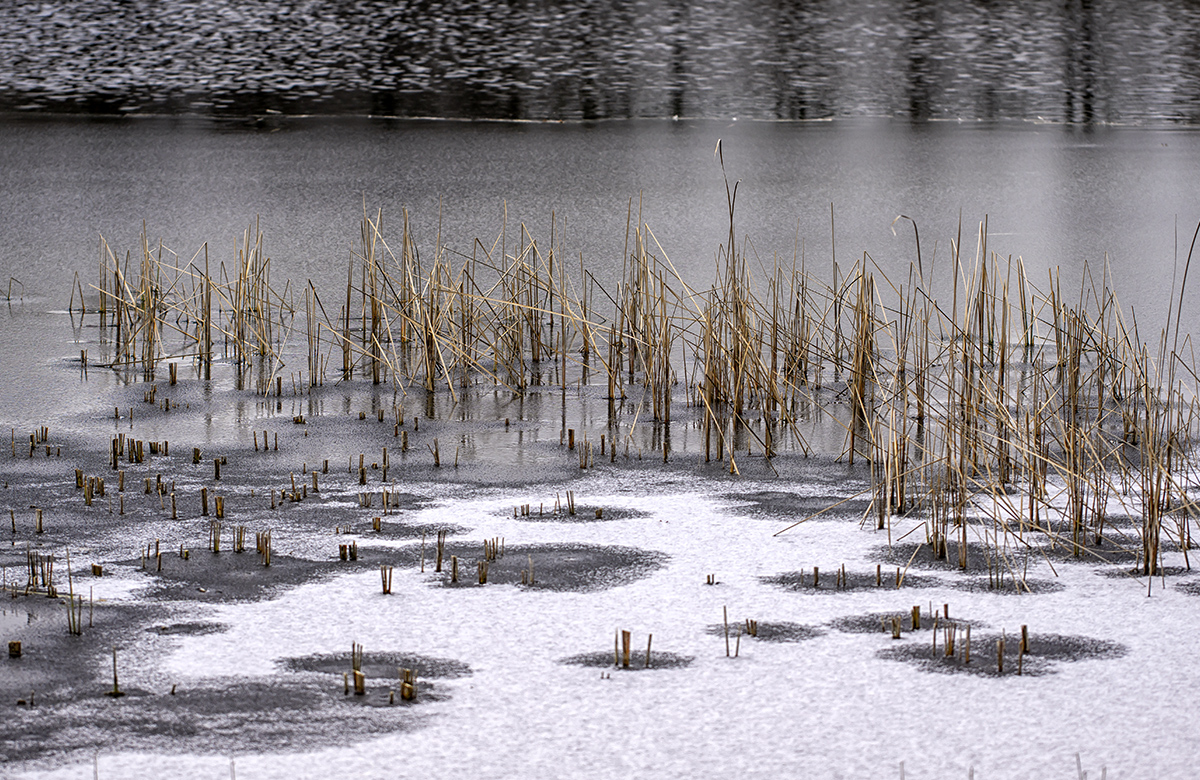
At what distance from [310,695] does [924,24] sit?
18661 mm

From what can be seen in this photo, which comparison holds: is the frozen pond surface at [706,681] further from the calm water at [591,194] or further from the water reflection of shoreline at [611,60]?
the water reflection of shoreline at [611,60]

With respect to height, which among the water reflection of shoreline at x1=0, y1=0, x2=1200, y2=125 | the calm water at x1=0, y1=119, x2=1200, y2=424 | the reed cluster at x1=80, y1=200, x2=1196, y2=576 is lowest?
the reed cluster at x1=80, y1=200, x2=1196, y2=576

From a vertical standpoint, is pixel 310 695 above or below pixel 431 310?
below

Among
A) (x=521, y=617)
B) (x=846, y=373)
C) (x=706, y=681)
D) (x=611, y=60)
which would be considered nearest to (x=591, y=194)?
(x=846, y=373)

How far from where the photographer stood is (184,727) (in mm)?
2910

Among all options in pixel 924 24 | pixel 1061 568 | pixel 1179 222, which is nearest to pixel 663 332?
pixel 1061 568

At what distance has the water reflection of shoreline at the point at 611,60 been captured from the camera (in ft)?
49.7

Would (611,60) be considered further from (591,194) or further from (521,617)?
(521,617)

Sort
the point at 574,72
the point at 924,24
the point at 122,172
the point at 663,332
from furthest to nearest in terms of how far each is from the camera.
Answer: the point at 924,24
the point at 574,72
the point at 122,172
the point at 663,332

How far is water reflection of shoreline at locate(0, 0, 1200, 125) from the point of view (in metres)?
15.1

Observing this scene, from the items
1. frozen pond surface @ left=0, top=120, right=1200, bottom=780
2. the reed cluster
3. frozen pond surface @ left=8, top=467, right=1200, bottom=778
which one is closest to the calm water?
the reed cluster

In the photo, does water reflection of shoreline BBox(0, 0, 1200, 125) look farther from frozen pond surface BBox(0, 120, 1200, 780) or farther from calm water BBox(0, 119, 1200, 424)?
frozen pond surface BBox(0, 120, 1200, 780)

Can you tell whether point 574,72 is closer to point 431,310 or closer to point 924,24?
point 924,24

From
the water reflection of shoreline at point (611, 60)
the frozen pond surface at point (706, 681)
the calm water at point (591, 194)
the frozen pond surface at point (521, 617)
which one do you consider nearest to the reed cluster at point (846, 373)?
the frozen pond surface at point (521, 617)
